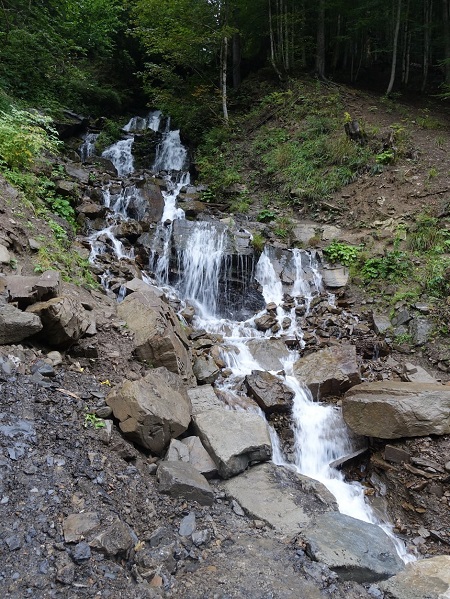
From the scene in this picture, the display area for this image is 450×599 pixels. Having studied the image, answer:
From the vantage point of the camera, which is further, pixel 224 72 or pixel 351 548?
pixel 224 72

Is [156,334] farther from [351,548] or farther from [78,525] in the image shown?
[351,548]

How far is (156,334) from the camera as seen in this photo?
5730mm

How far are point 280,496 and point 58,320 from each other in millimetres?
3295

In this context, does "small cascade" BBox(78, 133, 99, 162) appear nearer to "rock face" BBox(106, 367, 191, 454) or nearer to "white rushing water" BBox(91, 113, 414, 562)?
"white rushing water" BBox(91, 113, 414, 562)

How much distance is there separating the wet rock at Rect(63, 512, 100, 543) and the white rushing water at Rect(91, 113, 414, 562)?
3438 millimetres

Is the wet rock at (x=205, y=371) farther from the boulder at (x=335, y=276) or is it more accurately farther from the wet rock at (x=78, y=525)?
the boulder at (x=335, y=276)

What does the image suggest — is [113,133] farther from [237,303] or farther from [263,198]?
[237,303]

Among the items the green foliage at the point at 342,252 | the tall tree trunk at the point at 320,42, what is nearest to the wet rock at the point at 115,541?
the green foliage at the point at 342,252

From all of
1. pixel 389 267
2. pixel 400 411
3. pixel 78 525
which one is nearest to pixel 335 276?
pixel 389 267

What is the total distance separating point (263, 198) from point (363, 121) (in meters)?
4.69

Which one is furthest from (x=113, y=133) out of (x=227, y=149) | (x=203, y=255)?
(x=203, y=255)

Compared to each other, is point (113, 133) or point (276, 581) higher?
point (113, 133)

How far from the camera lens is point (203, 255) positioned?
1019 centimetres

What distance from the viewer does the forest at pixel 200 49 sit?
47.3 feet
